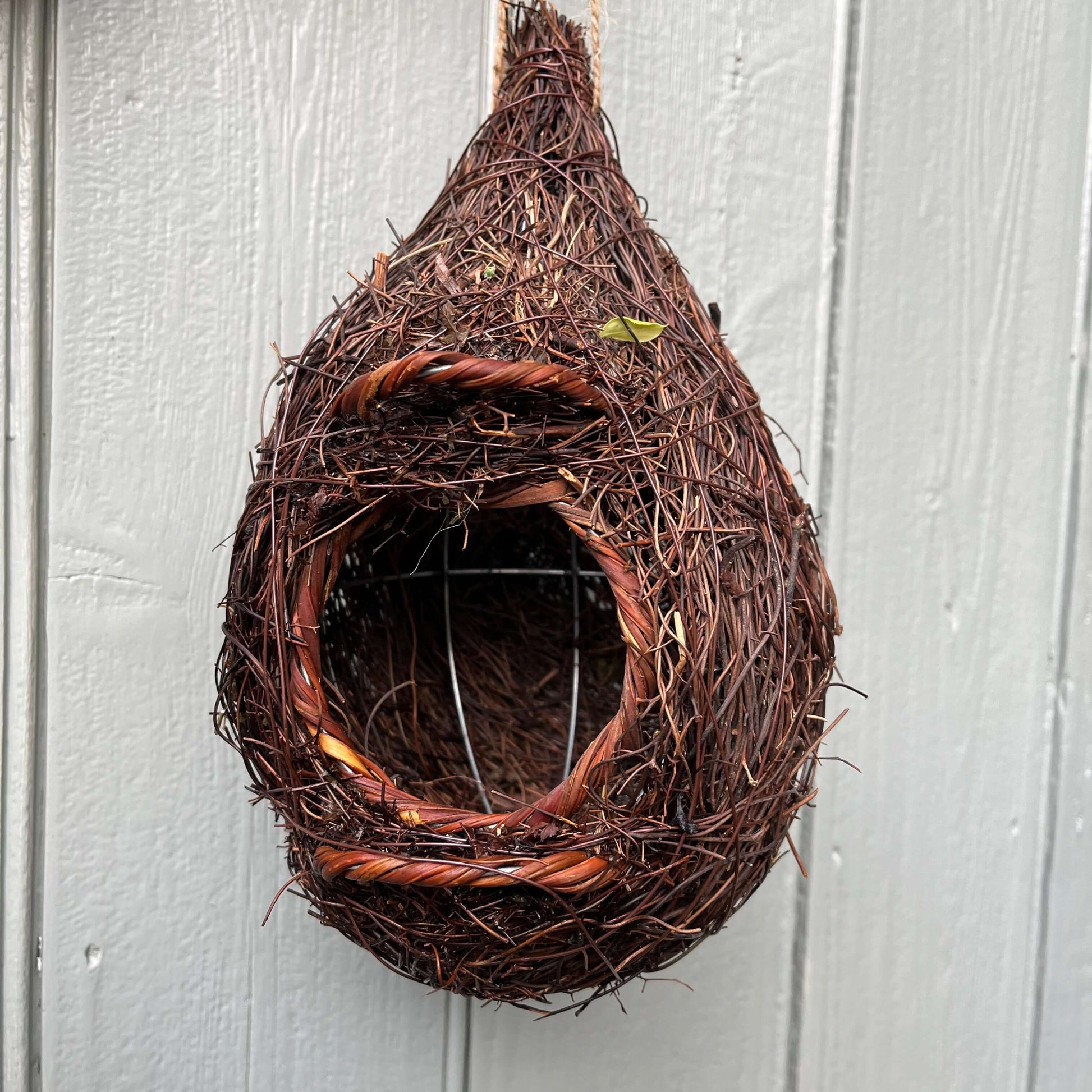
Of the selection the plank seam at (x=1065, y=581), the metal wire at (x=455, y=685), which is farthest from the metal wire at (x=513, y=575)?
the plank seam at (x=1065, y=581)

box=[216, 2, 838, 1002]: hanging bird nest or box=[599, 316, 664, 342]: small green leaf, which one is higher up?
box=[599, 316, 664, 342]: small green leaf

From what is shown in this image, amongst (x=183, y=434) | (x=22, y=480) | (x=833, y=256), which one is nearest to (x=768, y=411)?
(x=833, y=256)

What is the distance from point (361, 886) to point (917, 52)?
793 millimetres

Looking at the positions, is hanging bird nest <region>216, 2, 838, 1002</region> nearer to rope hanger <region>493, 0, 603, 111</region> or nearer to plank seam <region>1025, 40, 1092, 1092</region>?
rope hanger <region>493, 0, 603, 111</region>

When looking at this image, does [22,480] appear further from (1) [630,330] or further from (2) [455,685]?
(1) [630,330]

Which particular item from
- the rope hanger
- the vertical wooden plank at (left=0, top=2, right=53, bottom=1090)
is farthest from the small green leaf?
the vertical wooden plank at (left=0, top=2, right=53, bottom=1090)

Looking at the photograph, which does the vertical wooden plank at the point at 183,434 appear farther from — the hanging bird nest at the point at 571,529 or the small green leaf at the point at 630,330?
the small green leaf at the point at 630,330

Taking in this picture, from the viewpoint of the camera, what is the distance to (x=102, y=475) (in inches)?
27.8

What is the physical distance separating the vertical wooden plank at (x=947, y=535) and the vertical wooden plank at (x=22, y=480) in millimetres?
629

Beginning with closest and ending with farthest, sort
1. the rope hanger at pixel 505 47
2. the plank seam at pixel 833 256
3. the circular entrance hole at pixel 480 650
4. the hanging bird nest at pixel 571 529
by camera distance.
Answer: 1. the hanging bird nest at pixel 571 529
2. the rope hanger at pixel 505 47
3. the circular entrance hole at pixel 480 650
4. the plank seam at pixel 833 256

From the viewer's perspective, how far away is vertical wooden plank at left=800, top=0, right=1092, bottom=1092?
79 cm

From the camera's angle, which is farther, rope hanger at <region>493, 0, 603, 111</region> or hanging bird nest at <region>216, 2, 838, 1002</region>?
rope hanger at <region>493, 0, 603, 111</region>

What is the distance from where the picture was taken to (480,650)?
753 mm

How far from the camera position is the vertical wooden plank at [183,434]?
2.30ft
